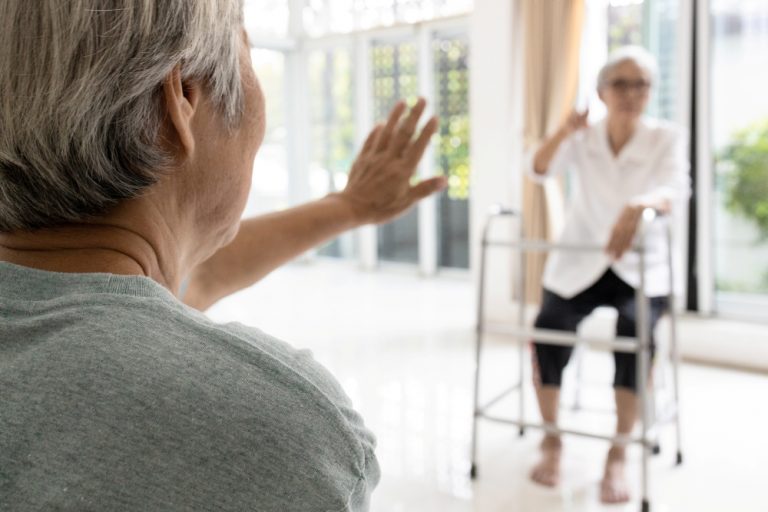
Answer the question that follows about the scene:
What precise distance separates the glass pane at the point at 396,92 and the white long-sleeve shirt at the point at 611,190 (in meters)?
4.88

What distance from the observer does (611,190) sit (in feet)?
10.0

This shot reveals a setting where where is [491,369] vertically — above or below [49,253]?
below

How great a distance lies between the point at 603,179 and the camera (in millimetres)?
3072

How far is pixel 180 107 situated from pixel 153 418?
275 millimetres

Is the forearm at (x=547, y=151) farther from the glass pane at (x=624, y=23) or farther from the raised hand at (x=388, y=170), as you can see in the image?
the glass pane at (x=624, y=23)

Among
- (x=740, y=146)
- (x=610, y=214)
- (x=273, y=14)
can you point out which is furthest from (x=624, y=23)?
(x=273, y=14)

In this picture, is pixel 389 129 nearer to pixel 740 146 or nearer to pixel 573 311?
pixel 573 311

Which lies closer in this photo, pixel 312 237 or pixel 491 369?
pixel 312 237

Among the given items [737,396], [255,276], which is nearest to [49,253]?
[255,276]

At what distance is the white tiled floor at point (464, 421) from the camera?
2.74 metres

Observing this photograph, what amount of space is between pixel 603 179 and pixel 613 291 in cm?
47

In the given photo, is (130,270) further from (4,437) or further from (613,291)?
(613,291)

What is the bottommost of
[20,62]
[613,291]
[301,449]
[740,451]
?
[740,451]

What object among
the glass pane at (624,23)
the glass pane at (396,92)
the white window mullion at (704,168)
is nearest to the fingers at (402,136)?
the white window mullion at (704,168)
